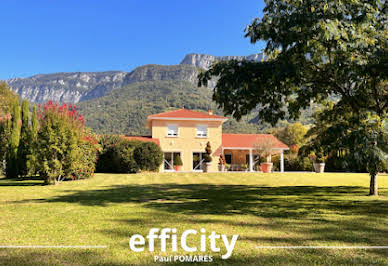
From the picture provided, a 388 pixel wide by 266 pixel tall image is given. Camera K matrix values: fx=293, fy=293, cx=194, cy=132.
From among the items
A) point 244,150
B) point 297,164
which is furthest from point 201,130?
point 297,164

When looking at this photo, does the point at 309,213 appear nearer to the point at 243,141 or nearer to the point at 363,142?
the point at 363,142

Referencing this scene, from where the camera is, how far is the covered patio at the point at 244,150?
3491 cm

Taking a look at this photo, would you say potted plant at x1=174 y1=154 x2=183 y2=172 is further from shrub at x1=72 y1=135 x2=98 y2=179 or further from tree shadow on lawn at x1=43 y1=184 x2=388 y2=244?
tree shadow on lawn at x1=43 y1=184 x2=388 y2=244

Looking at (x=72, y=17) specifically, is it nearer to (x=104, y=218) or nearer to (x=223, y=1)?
(x=223, y=1)

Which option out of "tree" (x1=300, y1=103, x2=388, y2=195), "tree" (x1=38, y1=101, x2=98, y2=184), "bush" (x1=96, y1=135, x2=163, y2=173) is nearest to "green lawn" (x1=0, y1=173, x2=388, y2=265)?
"tree" (x1=300, y1=103, x2=388, y2=195)

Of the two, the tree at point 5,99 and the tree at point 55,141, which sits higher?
the tree at point 5,99

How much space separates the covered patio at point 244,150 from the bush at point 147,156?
9.83 m

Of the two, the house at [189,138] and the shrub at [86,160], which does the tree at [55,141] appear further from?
the house at [189,138]

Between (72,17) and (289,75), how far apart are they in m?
36.9

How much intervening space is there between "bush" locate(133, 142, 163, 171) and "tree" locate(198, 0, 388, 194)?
1700 centimetres

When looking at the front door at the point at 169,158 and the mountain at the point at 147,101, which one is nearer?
the front door at the point at 169,158

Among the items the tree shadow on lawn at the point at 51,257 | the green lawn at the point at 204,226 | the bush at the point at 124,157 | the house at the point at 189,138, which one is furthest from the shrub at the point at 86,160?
the tree shadow on lawn at the point at 51,257

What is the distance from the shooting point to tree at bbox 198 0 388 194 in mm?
8836

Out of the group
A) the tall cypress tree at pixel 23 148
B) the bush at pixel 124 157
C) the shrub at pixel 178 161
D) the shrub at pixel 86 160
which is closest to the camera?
the shrub at pixel 86 160
